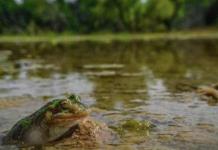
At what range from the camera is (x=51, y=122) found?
26.9 feet

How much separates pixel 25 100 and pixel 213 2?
3042 inches

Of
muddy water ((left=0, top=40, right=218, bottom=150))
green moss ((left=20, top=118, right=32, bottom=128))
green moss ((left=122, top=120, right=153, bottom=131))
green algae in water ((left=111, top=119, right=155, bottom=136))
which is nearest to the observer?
green moss ((left=20, top=118, right=32, bottom=128))

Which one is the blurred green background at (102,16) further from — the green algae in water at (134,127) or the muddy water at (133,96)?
the green algae in water at (134,127)

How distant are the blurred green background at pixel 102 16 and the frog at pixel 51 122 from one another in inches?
2599

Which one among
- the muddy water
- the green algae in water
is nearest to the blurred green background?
the muddy water

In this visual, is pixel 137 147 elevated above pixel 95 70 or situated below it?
below

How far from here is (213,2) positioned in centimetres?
8656

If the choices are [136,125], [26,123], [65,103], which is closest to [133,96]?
[136,125]

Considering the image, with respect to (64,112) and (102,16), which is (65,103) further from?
(102,16)

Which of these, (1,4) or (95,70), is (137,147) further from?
(1,4)

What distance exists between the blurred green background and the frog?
217 ft

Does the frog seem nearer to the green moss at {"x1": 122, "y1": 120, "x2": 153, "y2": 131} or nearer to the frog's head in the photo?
the frog's head

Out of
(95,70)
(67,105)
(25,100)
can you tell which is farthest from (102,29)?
(67,105)

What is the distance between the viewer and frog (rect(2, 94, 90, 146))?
8.11 meters
